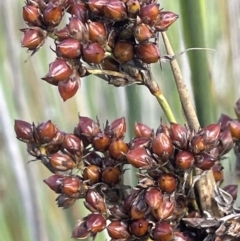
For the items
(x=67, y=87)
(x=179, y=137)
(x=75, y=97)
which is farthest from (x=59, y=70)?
(x=75, y=97)

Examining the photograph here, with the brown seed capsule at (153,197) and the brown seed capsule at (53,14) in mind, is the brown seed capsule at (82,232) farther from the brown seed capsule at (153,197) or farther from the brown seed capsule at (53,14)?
the brown seed capsule at (53,14)

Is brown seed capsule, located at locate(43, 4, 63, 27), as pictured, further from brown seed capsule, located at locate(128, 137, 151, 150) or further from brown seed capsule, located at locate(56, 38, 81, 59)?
brown seed capsule, located at locate(128, 137, 151, 150)

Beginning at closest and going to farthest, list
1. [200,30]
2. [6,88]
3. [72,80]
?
[72,80] → [200,30] → [6,88]

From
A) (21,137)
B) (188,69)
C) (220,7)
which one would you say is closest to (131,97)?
(188,69)

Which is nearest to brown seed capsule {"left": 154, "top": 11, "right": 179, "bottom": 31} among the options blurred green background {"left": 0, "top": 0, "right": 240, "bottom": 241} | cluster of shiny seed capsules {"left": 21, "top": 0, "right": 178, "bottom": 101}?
cluster of shiny seed capsules {"left": 21, "top": 0, "right": 178, "bottom": 101}

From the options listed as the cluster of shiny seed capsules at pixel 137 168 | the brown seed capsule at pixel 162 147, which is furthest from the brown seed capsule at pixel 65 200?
the brown seed capsule at pixel 162 147

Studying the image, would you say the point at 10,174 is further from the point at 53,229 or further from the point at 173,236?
the point at 173,236
